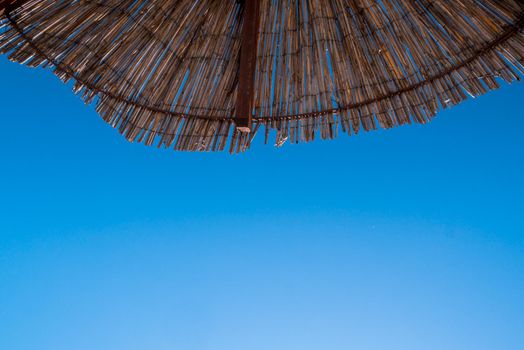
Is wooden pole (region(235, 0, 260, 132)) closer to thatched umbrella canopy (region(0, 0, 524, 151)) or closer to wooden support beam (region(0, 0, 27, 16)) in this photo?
thatched umbrella canopy (region(0, 0, 524, 151))

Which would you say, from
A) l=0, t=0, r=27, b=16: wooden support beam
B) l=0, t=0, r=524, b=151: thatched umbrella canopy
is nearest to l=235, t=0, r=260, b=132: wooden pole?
l=0, t=0, r=524, b=151: thatched umbrella canopy


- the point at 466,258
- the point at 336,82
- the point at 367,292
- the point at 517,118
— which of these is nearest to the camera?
the point at 336,82

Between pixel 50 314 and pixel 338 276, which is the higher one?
Result: pixel 338 276

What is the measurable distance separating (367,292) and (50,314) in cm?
265

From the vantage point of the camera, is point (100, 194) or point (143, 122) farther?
point (100, 194)

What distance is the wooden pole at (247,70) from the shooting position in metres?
1.79

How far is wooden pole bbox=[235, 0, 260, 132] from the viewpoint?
70.6 inches

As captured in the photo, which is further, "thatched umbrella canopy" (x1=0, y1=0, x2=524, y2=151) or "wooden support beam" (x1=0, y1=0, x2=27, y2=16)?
"thatched umbrella canopy" (x1=0, y1=0, x2=524, y2=151)

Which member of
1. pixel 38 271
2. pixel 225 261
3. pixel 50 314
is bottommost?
pixel 50 314

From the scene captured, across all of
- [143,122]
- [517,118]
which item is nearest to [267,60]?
[143,122]

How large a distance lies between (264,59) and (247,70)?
0.49 m

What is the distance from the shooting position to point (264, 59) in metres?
2.29

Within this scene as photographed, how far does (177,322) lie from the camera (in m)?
4.37

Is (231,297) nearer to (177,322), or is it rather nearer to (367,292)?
(177,322)
